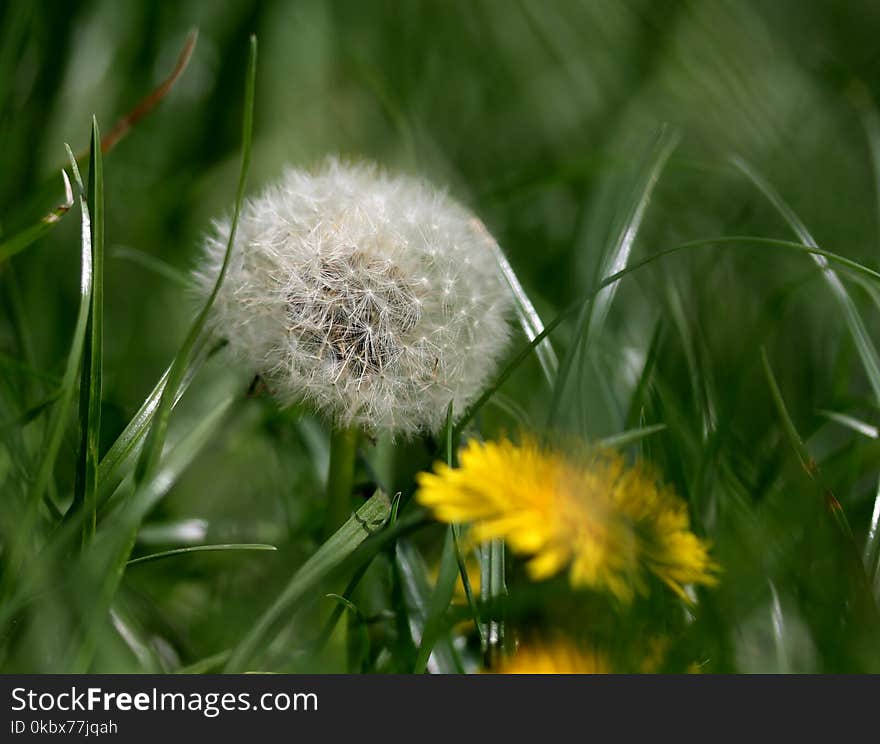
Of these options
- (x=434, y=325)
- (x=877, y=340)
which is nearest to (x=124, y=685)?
(x=434, y=325)

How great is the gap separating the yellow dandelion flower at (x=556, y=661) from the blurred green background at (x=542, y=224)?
0.04 meters

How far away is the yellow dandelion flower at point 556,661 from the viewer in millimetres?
784

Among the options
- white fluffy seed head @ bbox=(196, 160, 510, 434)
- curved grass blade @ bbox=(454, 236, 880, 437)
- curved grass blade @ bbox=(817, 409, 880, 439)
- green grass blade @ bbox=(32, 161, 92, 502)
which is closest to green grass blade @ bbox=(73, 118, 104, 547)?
green grass blade @ bbox=(32, 161, 92, 502)

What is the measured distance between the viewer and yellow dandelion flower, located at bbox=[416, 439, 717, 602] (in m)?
0.69

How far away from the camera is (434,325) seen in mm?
952

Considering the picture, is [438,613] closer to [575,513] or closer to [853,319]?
[575,513]

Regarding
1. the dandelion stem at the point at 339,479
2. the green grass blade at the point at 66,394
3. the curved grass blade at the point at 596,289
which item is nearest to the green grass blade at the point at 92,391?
the green grass blade at the point at 66,394

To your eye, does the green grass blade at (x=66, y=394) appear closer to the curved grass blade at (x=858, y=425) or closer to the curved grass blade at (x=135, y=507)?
the curved grass blade at (x=135, y=507)

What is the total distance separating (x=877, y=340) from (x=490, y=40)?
1.16 m

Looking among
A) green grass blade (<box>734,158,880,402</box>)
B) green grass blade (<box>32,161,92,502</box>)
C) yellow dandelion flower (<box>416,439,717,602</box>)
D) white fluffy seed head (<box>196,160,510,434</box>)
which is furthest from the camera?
green grass blade (<box>734,158,880,402</box>)

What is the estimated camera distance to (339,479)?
1003 millimetres

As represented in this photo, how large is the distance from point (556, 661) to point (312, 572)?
9.2 inches

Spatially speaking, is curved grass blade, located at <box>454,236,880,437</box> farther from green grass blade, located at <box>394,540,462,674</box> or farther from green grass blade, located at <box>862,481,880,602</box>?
green grass blade, located at <box>862,481,880,602</box>

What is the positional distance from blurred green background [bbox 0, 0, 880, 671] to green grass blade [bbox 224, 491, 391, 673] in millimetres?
106
